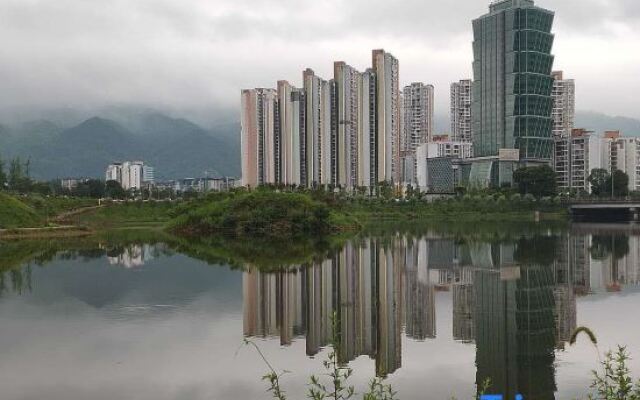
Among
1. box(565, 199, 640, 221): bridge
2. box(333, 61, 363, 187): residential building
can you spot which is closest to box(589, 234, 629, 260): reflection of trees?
box(565, 199, 640, 221): bridge

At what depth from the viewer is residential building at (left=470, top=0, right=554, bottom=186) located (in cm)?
10525

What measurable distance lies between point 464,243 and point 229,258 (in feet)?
58.5

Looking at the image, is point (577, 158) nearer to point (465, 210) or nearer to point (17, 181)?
point (465, 210)

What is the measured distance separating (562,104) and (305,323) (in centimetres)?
13196

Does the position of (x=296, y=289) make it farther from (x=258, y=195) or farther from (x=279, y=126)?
(x=279, y=126)

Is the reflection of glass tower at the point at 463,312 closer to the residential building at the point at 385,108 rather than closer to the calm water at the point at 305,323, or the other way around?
the calm water at the point at 305,323

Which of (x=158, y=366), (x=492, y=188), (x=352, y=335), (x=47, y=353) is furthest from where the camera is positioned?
(x=492, y=188)

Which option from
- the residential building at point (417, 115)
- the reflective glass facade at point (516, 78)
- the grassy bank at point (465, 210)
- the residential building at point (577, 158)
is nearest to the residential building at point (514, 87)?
the reflective glass facade at point (516, 78)

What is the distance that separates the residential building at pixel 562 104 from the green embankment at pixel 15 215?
111045 mm

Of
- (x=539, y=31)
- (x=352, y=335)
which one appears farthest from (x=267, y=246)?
(x=539, y=31)

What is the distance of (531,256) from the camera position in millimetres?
30906

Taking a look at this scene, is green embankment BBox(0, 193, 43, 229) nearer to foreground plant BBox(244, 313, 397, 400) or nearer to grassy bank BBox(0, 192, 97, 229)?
grassy bank BBox(0, 192, 97, 229)

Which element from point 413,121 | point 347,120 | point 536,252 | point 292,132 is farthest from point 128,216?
point 413,121

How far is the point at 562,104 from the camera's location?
440 ft
